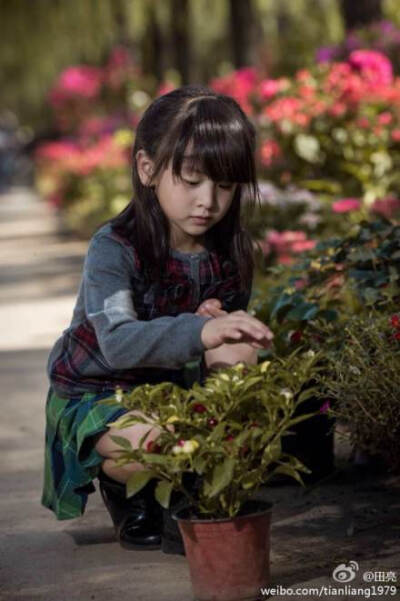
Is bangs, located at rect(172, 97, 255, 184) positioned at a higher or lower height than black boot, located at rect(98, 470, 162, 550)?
higher

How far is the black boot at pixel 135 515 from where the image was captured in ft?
12.0

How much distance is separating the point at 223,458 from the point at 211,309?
0.63 m

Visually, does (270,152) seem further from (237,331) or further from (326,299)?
(237,331)

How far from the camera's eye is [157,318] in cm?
343

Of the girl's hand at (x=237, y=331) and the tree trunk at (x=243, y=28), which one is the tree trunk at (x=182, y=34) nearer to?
the tree trunk at (x=243, y=28)

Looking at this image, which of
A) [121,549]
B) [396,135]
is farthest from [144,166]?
[396,135]

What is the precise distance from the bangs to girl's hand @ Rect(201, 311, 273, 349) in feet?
1.45

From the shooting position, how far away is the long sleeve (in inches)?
128

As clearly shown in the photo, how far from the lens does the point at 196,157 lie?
340 cm

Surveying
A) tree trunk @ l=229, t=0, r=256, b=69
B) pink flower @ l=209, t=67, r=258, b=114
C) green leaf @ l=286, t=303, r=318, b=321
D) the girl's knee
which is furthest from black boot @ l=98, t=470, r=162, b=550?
tree trunk @ l=229, t=0, r=256, b=69

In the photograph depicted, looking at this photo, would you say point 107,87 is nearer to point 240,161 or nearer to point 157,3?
point 157,3

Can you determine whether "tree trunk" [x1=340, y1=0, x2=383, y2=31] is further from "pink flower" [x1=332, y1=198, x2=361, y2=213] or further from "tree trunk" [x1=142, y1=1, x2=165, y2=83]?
"tree trunk" [x1=142, y1=1, x2=165, y2=83]

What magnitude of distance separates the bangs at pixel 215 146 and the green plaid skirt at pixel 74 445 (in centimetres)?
55

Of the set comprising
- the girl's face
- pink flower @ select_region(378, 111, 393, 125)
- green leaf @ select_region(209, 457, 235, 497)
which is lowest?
green leaf @ select_region(209, 457, 235, 497)
